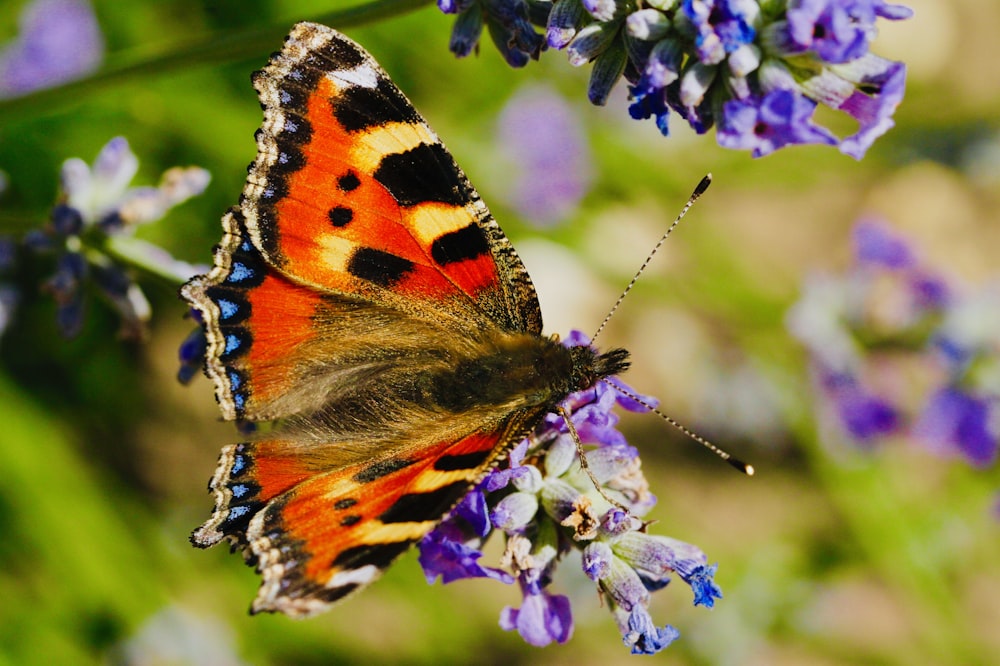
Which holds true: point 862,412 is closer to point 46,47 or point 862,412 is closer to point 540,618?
point 540,618

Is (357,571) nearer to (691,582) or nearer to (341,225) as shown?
(691,582)

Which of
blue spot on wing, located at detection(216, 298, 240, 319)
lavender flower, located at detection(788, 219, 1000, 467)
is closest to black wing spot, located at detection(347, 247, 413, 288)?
blue spot on wing, located at detection(216, 298, 240, 319)

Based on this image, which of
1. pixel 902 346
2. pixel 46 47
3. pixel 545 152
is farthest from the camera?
pixel 545 152

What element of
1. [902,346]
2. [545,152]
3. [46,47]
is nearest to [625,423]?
[545,152]

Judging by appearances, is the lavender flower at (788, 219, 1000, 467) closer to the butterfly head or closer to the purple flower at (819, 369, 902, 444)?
the purple flower at (819, 369, 902, 444)

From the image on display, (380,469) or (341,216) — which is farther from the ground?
(341,216)

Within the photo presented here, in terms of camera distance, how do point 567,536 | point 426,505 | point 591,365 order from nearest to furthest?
point 426,505
point 567,536
point 591,365
